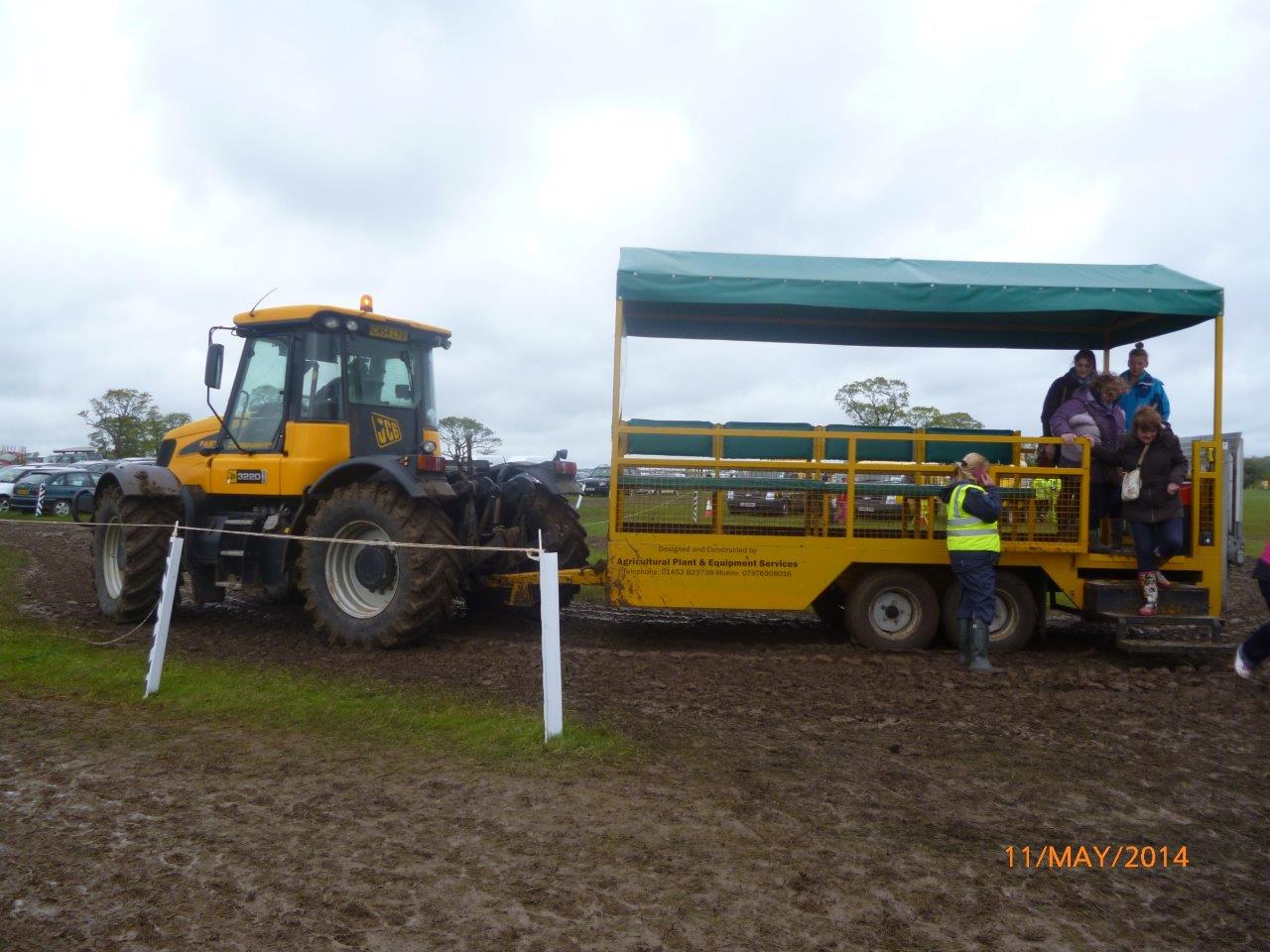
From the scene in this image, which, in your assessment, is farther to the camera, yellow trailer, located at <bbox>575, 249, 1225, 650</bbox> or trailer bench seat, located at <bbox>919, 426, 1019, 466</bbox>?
trailer bench seat, located at <bbox>919, 426, 1019, 466</bbox>

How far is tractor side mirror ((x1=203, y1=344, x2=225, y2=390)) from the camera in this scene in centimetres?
767

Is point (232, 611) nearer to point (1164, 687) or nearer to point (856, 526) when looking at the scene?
point (856, 526)

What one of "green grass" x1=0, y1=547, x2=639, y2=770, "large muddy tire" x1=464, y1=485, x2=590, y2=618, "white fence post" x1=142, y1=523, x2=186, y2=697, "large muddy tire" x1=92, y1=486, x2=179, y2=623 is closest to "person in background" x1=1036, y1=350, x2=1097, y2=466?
"large muddy tire" x1=464, y1=485, x2=590, y2=618

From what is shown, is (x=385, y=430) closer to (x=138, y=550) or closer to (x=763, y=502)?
(x=138, y=550)

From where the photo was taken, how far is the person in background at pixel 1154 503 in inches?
270

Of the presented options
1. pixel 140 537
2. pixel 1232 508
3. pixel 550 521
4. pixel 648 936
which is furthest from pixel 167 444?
pixel 1232 508

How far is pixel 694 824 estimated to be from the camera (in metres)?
3.84

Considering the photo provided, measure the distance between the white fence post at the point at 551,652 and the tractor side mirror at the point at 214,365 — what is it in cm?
429

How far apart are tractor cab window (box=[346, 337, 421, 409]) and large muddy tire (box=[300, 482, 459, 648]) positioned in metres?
0.99

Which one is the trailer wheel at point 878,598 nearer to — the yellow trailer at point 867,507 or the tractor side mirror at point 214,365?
the yellow trailer at point 867,507

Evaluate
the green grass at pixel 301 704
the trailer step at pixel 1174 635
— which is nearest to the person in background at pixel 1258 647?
the trailer step at pixel 1174 635

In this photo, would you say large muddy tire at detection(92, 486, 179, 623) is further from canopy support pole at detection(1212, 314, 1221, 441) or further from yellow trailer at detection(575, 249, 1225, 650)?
canopy support pole at detection(1212, 314, 1221, 441)
